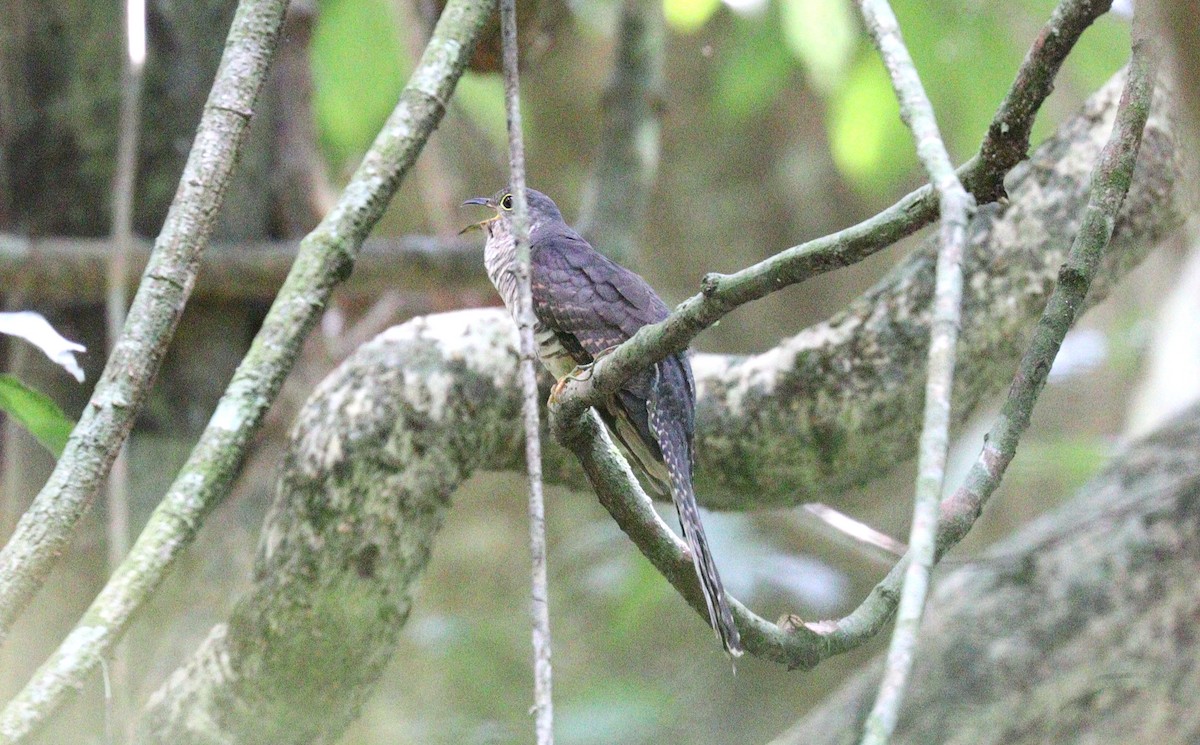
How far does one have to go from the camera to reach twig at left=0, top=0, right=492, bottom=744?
1838 mm

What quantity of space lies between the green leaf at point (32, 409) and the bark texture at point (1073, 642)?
2132mm

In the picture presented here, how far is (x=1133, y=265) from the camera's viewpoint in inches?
122

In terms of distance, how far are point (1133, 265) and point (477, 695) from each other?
3646mm

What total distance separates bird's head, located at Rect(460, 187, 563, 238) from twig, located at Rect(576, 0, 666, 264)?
571 millimetres

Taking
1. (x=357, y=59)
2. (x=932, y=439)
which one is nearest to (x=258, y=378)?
(x=932, y=439)

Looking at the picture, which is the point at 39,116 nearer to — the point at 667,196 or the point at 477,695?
the point at 477,695

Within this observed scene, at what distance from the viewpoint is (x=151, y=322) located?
2.02 metres

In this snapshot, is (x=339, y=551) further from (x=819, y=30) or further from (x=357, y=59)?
(x=357, y=59)

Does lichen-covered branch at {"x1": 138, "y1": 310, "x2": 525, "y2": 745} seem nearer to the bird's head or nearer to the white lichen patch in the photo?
the bird's head

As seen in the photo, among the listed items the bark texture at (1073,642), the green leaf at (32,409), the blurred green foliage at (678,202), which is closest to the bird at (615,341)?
the green leaf at (32,409)

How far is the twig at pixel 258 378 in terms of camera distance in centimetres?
184

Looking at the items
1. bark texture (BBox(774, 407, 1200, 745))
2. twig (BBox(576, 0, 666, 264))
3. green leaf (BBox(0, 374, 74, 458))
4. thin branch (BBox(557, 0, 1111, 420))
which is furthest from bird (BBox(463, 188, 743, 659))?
bark texture (BBox(774, 407, 1200, 745))

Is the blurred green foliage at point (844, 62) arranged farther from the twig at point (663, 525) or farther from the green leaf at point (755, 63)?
the twig at point (663, 525)

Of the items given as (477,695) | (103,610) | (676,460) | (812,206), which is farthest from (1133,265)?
(812,206)
